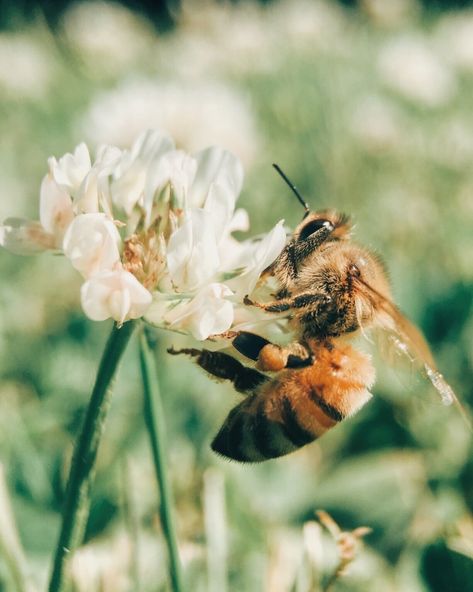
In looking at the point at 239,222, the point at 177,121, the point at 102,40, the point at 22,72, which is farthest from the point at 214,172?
the point at 102,40

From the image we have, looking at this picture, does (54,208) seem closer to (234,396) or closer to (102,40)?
(234,396)

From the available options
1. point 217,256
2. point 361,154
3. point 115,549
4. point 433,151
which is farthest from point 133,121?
point 217,256

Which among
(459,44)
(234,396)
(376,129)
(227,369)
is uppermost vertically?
(459,44)

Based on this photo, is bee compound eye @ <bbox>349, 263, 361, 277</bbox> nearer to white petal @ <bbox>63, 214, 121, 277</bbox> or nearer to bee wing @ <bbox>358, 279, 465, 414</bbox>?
bee wing @ <bbox>358, 279, 465, 414</bbox>

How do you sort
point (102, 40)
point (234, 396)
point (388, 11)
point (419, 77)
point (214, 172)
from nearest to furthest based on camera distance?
1. point (214, 172)
2. point (234, 396)
3. point (419, 77)
4. point (102, 40)
5. point (388, 11)

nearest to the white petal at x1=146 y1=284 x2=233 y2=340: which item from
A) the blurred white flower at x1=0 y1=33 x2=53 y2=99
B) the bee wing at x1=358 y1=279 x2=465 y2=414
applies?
the bee wing at x1=358 y1=279 x2=465 y2=414

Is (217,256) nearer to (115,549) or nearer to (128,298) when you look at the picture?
(128,298)
